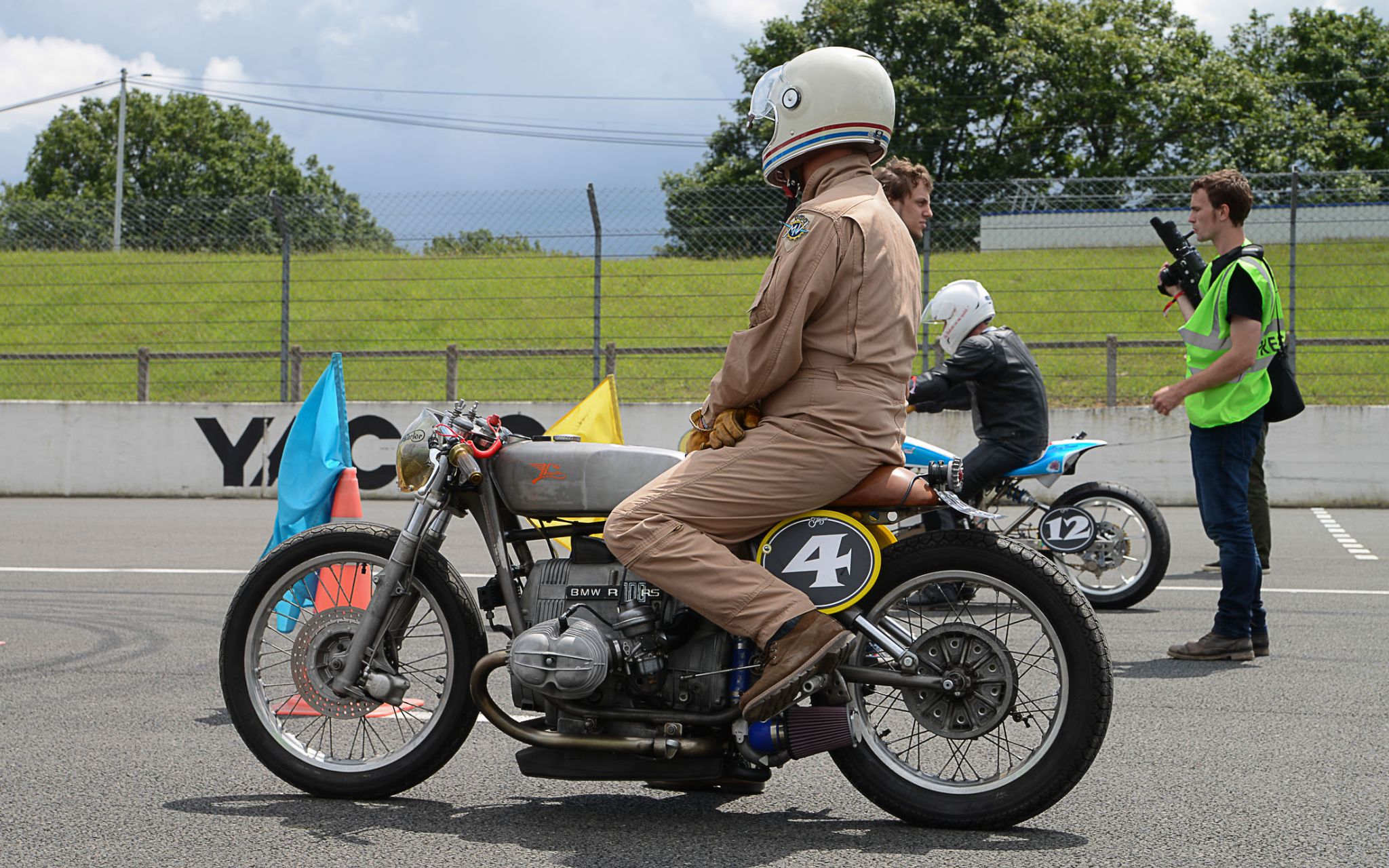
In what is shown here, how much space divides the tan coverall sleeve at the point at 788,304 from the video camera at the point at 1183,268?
13.0ft

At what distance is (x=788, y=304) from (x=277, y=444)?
11258 mm

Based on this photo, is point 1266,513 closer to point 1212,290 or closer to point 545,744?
point 1212,290

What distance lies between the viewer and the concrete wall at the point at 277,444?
42.2 ft

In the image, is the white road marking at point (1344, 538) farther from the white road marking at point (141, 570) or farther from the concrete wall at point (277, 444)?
the white road marking at point (141, 570)

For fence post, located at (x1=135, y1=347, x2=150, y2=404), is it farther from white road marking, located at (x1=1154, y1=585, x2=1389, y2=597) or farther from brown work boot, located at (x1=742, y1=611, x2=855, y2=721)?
brown work boot, located at (x1=742, y1=611, x2=855, y2=721)

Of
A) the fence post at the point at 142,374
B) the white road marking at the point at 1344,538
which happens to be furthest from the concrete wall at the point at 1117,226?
the fence post at the point at 142,374

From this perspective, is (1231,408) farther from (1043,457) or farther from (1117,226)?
(1117,226)

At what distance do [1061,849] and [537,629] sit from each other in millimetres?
1482

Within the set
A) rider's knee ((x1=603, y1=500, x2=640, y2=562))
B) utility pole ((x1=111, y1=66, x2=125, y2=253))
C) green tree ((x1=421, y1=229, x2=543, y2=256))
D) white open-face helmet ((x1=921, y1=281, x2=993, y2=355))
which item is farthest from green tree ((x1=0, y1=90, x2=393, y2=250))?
rider's knee ((x1=603, y1=500, x2=640, y2=562))

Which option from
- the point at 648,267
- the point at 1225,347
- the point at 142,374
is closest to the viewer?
the point at 1225,347

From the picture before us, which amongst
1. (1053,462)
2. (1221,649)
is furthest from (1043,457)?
(1221,649)

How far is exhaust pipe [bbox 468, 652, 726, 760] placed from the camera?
369cm

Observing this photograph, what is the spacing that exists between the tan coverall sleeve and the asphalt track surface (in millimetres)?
1237

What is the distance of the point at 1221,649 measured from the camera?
6125 millimetres
